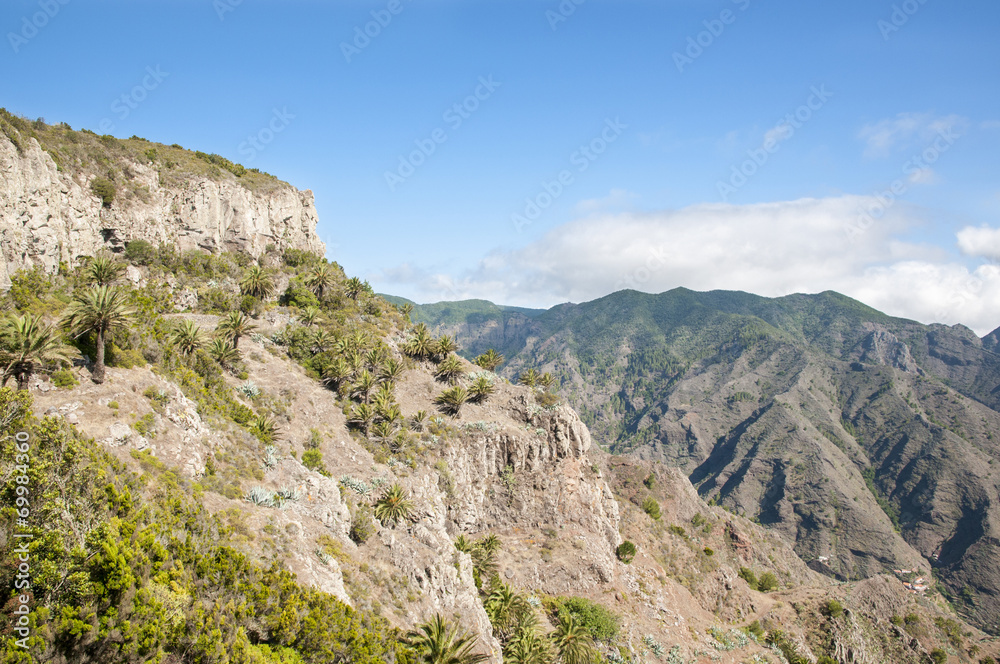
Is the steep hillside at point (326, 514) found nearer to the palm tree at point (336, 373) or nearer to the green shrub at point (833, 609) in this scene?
the green shrub at point (833, 609)

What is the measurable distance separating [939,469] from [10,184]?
224 metres

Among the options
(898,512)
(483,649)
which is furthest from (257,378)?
(898,512)

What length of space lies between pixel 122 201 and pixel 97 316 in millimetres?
28191

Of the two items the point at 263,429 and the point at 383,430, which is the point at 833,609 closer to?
the point at 383,430

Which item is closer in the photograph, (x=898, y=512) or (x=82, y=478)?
(x=82, y=478)

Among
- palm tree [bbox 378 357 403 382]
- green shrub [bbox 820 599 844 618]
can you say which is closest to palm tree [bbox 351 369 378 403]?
palm tree [bbox 378 357 403 382]

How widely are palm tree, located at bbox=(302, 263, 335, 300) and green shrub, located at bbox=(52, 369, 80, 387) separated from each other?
30086 mm

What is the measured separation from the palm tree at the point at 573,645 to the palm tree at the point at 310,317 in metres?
31.2

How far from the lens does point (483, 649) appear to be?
2423 cm

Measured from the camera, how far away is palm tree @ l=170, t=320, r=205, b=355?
2686cm

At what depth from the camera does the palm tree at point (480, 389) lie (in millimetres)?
41981

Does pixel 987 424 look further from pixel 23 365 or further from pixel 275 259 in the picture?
pixel 23 365

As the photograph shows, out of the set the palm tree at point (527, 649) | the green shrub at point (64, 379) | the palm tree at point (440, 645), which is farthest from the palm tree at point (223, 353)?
the palm tree at point (527, 649)

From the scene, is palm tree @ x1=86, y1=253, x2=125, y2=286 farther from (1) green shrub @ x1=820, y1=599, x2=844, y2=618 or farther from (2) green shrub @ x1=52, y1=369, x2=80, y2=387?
(1) green shrub @ x1=820, y1=599, x2=844, y2=618
